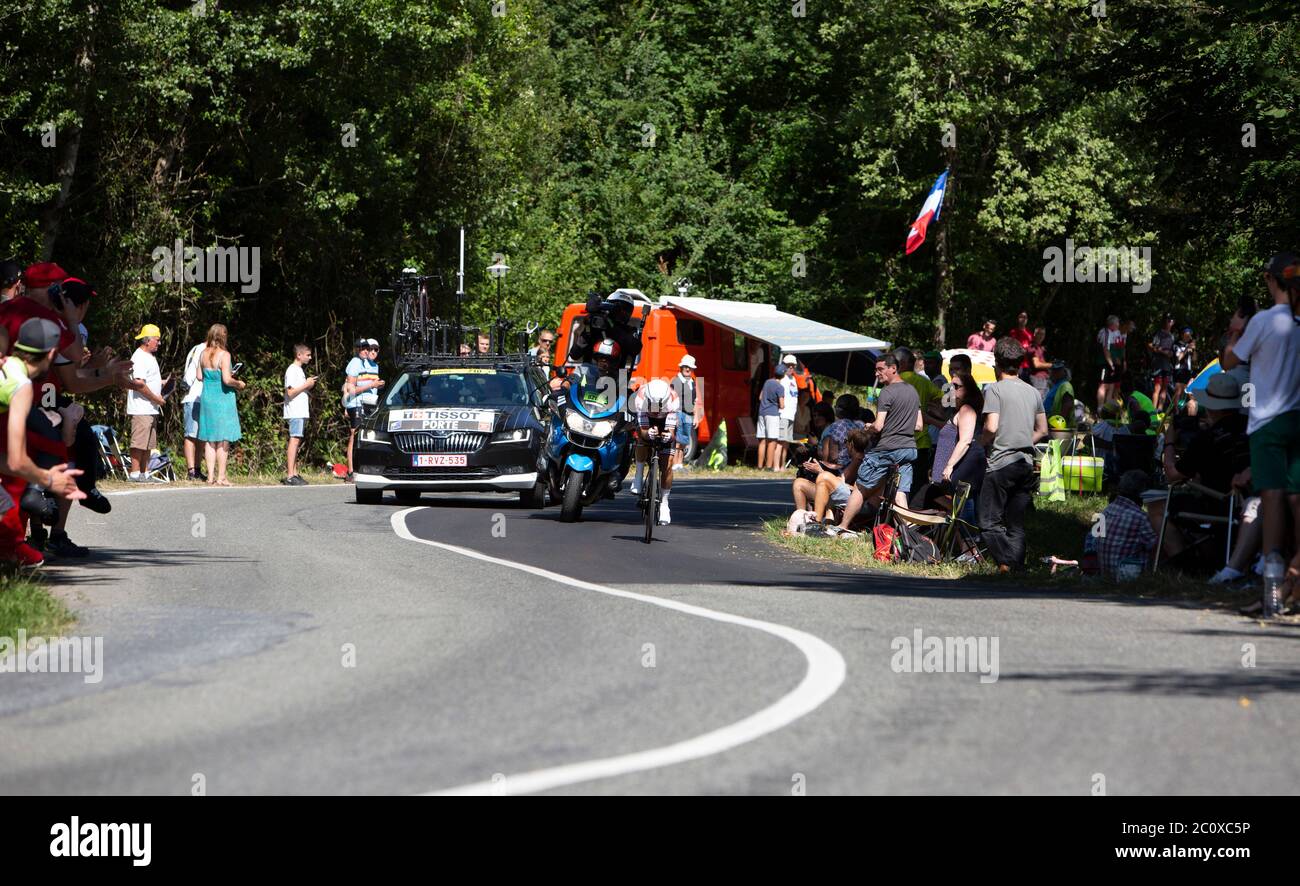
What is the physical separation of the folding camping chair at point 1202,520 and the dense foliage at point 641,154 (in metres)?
6.42

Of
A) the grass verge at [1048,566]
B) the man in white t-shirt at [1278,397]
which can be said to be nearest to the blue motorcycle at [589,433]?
the grass verge at [1048,566]

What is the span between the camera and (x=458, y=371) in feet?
72.3

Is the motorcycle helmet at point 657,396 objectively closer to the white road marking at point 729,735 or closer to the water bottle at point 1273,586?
the white road marking at point 729,735

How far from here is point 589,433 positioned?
18.3 meters

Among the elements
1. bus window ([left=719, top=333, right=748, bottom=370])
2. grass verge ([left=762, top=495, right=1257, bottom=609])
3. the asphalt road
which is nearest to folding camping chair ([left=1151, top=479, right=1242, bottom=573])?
grass verge ([left=762, top=495, right=1257, bottom=609])

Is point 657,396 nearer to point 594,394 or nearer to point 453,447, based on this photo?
point 594,394

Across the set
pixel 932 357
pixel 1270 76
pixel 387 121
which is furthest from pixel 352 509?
pixel 387 121

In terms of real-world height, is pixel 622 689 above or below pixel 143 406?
below

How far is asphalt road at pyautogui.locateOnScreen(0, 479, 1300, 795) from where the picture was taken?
6.06 meters

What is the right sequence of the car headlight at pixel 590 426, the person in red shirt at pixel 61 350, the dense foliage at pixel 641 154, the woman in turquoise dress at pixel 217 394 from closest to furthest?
the person in red shirt at pixel 61 350 < the car headlight at pixel 590 426 < the dense foliage at pixel 641 154 < the woman in turquoise dress at pixel 217 394

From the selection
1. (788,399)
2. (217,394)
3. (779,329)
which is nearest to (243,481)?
(217,394)

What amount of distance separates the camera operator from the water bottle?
921 centimetres

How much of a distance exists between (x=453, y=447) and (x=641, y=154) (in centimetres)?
3456

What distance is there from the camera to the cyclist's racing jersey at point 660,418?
56.5 feet
